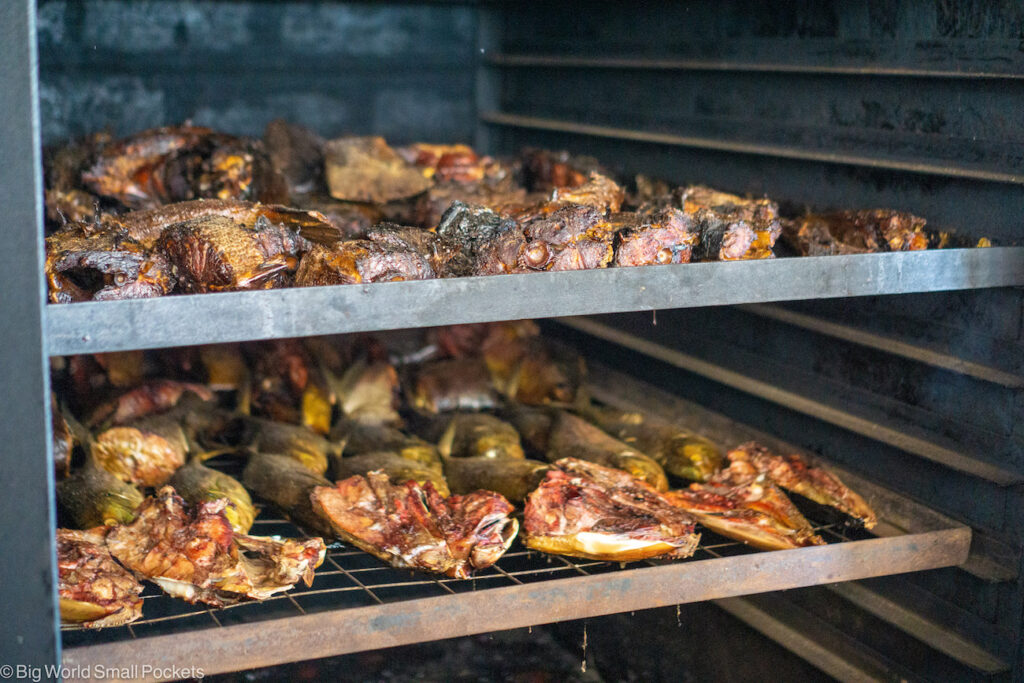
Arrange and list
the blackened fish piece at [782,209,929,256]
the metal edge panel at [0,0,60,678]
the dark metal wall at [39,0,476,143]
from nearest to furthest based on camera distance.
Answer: the metal edge panel at [0,0,60,678], the blackened fish piece at [782,209,929,256], the dark metal wall at [39,0,476,143]

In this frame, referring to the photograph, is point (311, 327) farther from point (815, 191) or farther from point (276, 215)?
point (815, 191)

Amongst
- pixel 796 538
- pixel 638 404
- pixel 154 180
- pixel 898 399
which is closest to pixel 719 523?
pixel 796 538

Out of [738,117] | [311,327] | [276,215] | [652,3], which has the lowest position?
[311,327]

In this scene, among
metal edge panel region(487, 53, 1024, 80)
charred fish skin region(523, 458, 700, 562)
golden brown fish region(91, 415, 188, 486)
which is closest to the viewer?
charred fish skin region(523, 458, 700, 562)

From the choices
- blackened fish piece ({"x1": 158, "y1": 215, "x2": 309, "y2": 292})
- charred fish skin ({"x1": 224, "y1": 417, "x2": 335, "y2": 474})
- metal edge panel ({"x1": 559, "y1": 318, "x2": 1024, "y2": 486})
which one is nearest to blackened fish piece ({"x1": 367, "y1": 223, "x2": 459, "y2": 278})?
blackened fish piece ({"x1": 158, "y1": 215, "x2": 309, "y2": 292})

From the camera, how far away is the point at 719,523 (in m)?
2.80

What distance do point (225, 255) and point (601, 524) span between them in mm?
1126

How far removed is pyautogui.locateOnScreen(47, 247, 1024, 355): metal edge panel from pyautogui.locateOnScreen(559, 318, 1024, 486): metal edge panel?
0.54m

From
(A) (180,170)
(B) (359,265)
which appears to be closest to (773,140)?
(B) (359,265)

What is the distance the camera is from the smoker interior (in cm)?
281

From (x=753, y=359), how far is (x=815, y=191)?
645 mm

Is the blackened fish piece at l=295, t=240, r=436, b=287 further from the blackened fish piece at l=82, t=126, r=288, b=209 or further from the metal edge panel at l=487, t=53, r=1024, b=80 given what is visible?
the metal edge panel at l=487, t=53, r=1024, b=80

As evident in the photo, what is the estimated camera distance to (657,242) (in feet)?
8.05

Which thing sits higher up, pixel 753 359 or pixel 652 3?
pixel 652 3
